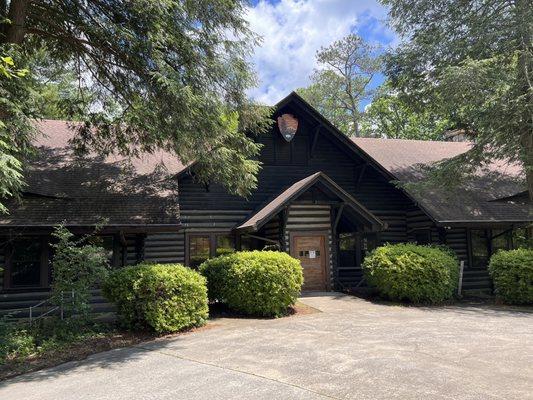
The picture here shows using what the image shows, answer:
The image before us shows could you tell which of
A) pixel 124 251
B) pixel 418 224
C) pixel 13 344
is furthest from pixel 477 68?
pixel 13 344

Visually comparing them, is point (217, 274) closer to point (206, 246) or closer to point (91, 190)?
point (206, 246)

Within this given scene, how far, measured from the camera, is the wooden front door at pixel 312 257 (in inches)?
636

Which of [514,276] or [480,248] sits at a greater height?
[480,248]

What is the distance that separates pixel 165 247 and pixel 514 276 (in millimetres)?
11164

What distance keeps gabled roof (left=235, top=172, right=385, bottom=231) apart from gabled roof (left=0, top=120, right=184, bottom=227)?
2.44 m

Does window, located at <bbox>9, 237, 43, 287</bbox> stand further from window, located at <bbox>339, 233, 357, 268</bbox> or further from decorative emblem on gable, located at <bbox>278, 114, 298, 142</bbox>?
window, located at <bbox>339, 233, 357, 268</bbox>

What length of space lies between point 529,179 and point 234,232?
1073 cm

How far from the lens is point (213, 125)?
11.6 m

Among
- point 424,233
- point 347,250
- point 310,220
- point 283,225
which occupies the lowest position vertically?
point 347,250

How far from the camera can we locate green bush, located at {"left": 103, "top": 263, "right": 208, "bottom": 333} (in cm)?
1046

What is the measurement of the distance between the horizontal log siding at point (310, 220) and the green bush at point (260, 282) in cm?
341

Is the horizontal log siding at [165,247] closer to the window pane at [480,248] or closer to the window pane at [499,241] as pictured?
the window pane at [480,248]

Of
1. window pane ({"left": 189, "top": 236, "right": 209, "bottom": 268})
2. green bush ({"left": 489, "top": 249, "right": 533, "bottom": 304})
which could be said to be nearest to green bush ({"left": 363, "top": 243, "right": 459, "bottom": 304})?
green bush ({"left": 489, "top": 249, "right": 533, "bottom": 304})

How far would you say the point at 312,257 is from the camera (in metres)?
16.3
